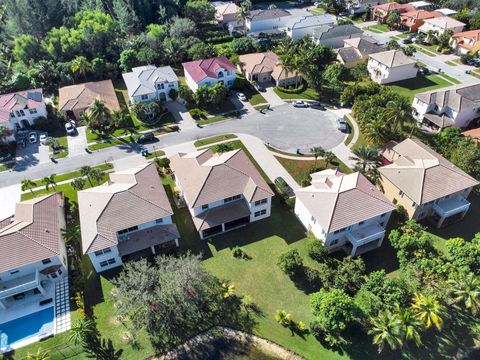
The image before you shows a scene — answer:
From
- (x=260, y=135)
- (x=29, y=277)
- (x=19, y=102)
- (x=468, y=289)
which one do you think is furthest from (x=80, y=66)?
(x=468, y=289)

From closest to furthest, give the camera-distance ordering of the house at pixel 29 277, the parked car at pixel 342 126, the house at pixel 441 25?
1. the house at pixel 29 277
2. the parked car at pixel 342 126
3. the house at pixel 441 25

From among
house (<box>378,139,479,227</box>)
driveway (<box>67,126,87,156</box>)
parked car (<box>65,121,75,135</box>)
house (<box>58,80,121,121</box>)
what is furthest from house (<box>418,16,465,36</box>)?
parked car (<box>65,121,75,135</box>)

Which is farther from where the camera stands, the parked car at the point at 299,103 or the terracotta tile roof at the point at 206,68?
the terracotta tile roof at the point at 206,68

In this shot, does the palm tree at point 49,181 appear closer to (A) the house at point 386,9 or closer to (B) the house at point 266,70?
(B) the house at point 266,70

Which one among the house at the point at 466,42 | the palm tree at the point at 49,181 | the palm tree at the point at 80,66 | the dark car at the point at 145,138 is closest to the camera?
the palm tree at the point at 49,181

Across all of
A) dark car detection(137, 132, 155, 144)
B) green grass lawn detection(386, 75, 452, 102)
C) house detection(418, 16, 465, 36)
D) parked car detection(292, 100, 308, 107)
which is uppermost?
house detection(418, 16, 465, 36)

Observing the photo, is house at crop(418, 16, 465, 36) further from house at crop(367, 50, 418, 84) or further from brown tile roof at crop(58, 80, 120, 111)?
brown tile roof at crop(58, 80, 120, 111)

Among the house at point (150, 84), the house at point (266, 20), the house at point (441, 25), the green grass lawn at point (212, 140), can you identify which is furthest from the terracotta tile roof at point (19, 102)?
the house at point (441, 25)
